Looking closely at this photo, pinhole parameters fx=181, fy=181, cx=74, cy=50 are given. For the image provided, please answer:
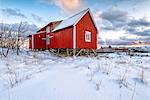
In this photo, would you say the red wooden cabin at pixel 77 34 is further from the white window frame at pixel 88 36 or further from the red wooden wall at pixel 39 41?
the red wooden wall at pixel 39 41

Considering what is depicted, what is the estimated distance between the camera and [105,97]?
11.7ft

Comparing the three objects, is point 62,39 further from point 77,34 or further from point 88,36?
point 88,36

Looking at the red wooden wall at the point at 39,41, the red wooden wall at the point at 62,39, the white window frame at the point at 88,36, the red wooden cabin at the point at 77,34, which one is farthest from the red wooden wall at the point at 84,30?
the red wooden wall at the point at 39,41

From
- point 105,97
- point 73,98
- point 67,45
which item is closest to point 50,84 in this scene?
point 73,98

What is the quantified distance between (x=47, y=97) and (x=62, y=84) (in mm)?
647

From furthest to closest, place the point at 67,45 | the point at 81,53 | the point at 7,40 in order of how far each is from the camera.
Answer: the point at 81,53 → the point at 67,45 → the point at 7,40

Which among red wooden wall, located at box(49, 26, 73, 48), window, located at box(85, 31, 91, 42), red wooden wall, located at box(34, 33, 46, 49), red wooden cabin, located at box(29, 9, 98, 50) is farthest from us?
red wooden wall, located at box(34, 33, 46, 49)

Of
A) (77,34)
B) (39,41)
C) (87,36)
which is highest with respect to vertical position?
(77,34)

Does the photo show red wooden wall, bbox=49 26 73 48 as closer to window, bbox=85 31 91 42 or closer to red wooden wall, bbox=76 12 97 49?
red wooden wall, bbox=76 12 97 49

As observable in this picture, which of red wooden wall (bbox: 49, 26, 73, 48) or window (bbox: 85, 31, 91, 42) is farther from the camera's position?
window (bbox: 85, 31, 91, 42)

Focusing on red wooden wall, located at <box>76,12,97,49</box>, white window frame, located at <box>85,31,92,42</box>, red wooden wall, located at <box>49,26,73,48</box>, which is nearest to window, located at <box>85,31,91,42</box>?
white window frame, located at <box>85,31,92,42</box>

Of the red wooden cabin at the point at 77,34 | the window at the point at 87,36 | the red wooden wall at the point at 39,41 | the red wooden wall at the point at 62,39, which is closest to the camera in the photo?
the red wooden cabin at the point at 77,34

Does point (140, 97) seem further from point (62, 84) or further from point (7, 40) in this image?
point (7, 40)

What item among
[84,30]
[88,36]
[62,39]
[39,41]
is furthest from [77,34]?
[39,41]
